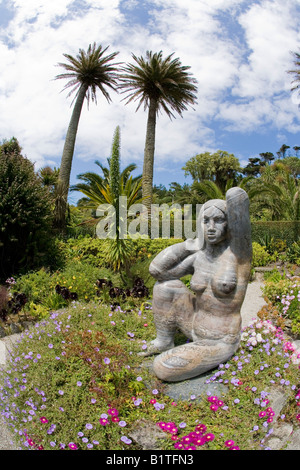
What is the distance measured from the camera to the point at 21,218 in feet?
28.3

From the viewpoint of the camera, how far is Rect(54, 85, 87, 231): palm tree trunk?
12.4 meters

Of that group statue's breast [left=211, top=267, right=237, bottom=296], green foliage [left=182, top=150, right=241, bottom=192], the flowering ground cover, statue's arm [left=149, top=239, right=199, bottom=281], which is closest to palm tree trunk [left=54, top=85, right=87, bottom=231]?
the flowering ground cover

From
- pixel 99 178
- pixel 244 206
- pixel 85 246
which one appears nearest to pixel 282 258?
pixel 85 246

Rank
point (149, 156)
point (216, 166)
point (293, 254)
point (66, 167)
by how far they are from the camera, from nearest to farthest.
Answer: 1. point (293, 254)
2. point (66, 167)
3. point (149, 156)
4. point (216, 166)

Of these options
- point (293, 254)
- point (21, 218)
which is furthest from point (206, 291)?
point (293, 254)

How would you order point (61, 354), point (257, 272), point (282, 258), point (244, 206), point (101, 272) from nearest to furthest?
point (244, 206) < point (61, 354) < point (101, 272) < point (257, 272) < point (282, 258)

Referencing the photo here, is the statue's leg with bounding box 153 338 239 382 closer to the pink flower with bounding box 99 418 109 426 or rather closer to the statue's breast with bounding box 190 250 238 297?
the statue's breast with bounding box 190 250 238 297

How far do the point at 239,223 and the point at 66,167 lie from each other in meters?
12.0

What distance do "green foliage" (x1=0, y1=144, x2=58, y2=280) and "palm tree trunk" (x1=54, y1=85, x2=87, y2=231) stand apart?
292 centimetres

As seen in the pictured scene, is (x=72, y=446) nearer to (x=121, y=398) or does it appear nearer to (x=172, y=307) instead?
(x=121, y=398)

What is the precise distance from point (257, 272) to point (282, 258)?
78.8 inches

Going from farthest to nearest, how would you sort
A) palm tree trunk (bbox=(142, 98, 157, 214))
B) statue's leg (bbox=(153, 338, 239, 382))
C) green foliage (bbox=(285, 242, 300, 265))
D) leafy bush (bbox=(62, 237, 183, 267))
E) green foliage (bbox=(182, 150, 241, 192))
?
green foliage (bbox=(182, 150, 241, 192)) → palm tree trunk (bbox=(142, 98, 157, 214)) → green foliage (bbox=(285, 242, 300, 265)) → leafy bush (bbox=(62, 237, 183, 267)) → statue's leg (bbox=(153, 338, 239, 382))

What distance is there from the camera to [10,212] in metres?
8.50
